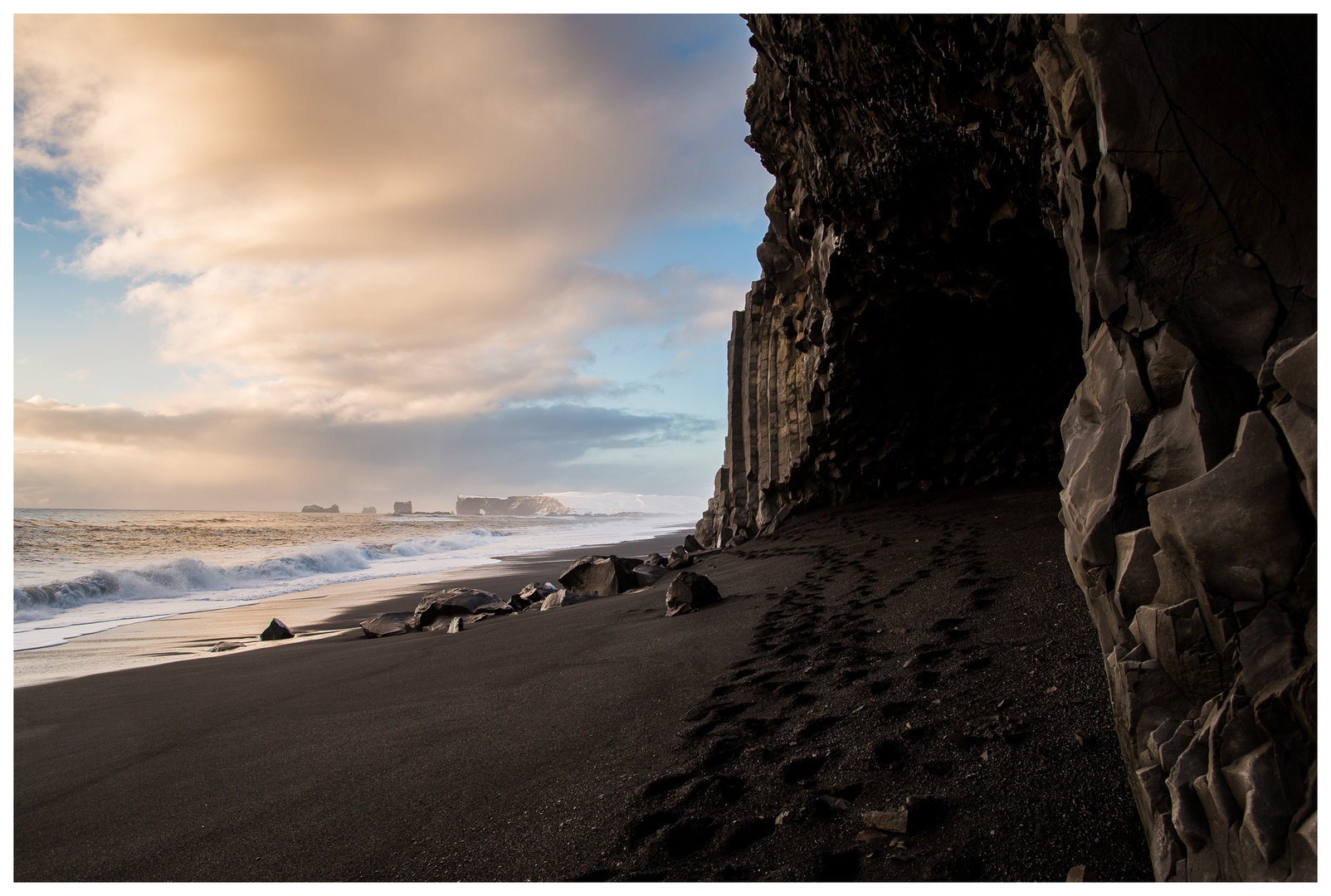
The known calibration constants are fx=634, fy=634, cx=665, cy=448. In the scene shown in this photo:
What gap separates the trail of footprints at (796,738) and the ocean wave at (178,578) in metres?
11.3

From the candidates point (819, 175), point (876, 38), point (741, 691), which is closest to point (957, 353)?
point (819, 175)

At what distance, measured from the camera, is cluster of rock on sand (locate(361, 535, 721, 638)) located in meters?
6.22

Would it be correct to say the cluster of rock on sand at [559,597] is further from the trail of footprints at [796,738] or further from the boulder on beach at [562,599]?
the trail of footprints at [796,738]

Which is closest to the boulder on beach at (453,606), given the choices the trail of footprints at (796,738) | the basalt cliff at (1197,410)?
the trail of footprints at (796,738)

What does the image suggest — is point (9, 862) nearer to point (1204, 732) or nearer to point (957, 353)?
point (1204, 732)

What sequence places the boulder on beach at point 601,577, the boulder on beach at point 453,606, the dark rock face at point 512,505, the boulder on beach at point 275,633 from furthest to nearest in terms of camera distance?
the dark rock face at point 512,505, the boulder on beach at point 601,577, the boulder on beach at point 453,606, the boulder on beach at point 275,633

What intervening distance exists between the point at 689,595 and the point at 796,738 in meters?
3.32

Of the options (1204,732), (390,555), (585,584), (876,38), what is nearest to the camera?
(1204,732)

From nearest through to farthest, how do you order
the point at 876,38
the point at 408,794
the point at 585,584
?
the point at 408,794, the point at 876,38, the point at 585,584

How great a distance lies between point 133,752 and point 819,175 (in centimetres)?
852

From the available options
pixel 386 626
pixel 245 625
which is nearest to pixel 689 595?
pixel 386 626

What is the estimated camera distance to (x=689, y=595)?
612cm

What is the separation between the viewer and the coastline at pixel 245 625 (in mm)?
6363

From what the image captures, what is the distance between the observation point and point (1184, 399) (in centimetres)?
204
